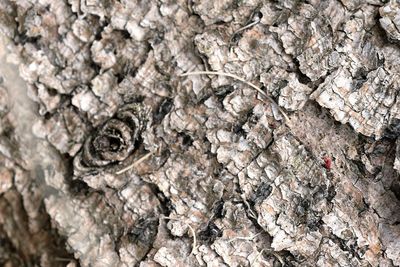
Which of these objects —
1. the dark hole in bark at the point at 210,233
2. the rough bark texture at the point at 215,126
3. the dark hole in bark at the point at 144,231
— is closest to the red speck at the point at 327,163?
the rough bark texture at the point at 215,126

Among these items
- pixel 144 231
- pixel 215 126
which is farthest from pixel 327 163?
pixel 144 231

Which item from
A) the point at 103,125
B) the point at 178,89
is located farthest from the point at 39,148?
the point at 178,89

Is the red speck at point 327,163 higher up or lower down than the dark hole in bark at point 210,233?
higher up

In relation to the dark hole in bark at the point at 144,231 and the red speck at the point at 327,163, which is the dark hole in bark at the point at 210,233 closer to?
the dark hole in bark at the point at 144,231

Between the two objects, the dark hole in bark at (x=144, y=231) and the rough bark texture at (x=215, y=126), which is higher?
the rough bark texture at (x=215, y=126)

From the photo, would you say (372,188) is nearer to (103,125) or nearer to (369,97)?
(369,97)

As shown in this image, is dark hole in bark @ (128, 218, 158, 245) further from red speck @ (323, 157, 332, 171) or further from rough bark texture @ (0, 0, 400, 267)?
red speck @ (323, 157, 332, 171)

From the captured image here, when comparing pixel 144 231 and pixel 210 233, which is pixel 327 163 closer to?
pixel 210 233

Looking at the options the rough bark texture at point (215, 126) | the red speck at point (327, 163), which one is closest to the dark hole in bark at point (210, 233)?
the rough bark texture at point (215, 126)
